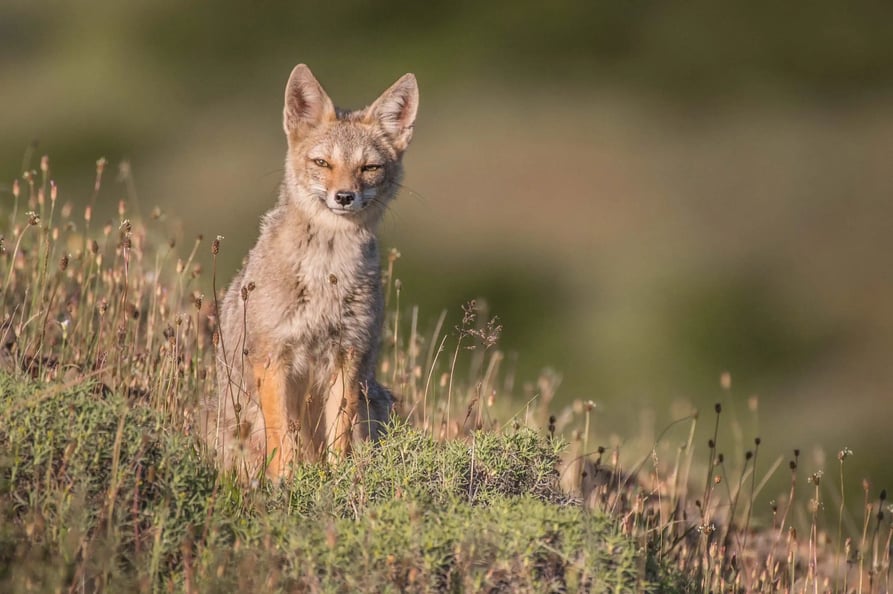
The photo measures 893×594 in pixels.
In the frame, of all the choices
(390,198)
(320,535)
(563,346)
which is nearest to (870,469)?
(563,346)

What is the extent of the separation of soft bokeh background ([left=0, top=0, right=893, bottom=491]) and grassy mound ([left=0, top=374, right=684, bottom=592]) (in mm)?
8250

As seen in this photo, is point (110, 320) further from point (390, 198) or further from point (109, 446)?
point (109, 446)

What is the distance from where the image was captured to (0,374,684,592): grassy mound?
3947mm

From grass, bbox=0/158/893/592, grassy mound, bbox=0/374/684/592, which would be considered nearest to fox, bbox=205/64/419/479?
grass, bbox=0/158/893/592

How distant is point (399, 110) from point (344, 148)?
0.53 m

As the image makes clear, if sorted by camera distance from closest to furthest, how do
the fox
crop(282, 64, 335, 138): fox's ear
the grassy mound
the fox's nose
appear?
the grassy mound
the fox
the fox's nose
crop(282, 64, 335, 138): fox's ear

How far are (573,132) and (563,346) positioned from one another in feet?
54.9

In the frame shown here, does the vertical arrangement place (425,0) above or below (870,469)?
above

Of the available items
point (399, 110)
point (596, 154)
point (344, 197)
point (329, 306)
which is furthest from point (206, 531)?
point (596, 154)

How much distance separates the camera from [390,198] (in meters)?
6.68

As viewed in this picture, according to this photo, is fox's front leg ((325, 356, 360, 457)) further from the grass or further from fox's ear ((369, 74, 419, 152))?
fox's ear ((369, 74, 419, 152))

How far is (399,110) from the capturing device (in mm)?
6883

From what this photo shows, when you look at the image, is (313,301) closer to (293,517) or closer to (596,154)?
(293,517)

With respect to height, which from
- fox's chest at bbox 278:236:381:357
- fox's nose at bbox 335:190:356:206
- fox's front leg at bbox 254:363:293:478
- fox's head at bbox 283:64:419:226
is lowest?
fox's front leg at bbox 254:363:293:478
